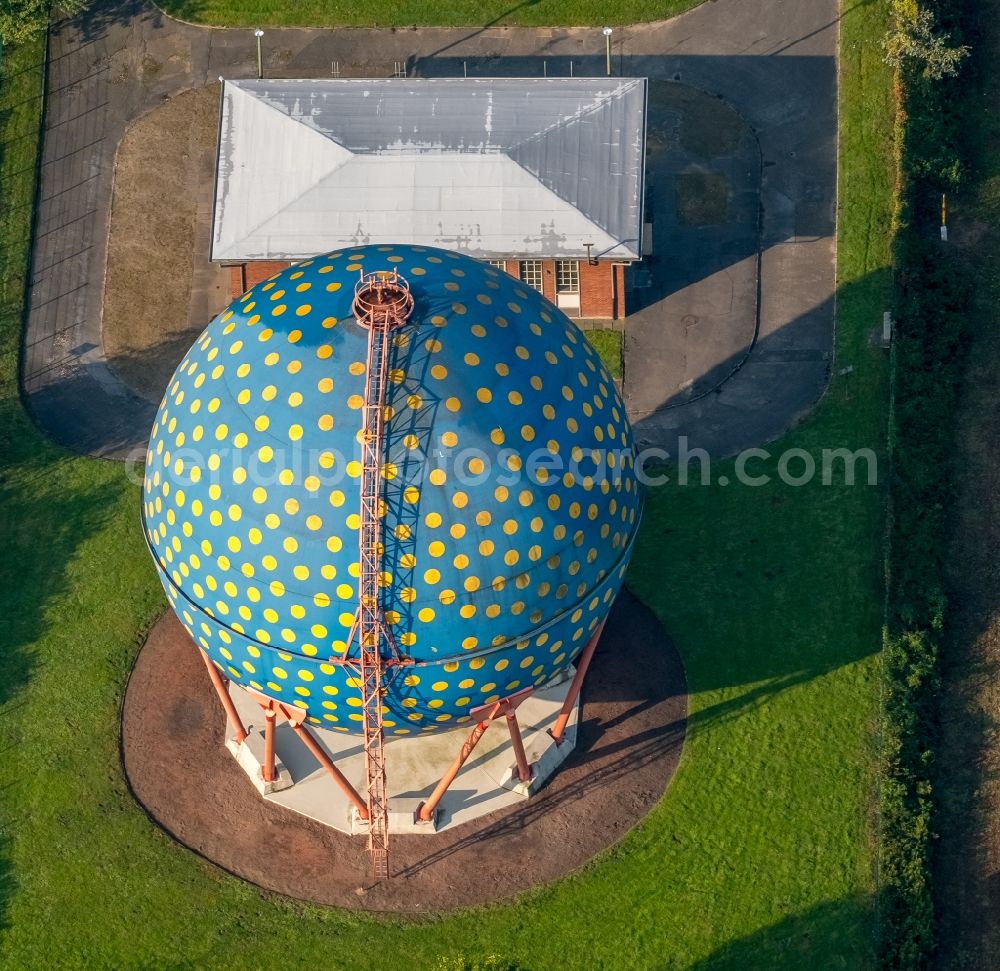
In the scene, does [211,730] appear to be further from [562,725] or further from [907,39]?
[907,39]

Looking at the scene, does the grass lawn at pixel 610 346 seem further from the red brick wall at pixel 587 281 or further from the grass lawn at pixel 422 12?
the grass lawn at pixel 422 12

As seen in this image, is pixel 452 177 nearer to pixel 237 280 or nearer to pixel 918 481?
pixel 237 280

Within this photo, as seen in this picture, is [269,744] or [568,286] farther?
[568,286]

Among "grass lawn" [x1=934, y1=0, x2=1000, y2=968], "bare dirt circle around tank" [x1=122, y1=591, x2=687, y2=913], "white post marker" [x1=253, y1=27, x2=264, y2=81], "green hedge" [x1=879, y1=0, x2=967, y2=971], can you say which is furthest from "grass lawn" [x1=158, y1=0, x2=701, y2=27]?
"bare dirt circle around tank" [x1=122, y1=591, x2=687, y2=913]

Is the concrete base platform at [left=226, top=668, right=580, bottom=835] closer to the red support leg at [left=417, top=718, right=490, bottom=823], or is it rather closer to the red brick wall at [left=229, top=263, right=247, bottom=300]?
the red support leg at [left=417, top=718, right=490, bottom=823]

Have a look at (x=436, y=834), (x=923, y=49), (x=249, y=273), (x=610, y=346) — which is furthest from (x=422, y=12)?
(x=436, y=834)
